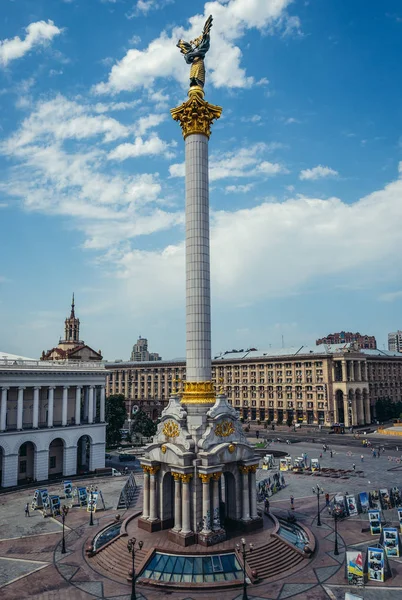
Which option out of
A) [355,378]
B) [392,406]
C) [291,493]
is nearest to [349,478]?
[291,493]

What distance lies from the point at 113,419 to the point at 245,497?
208 feet

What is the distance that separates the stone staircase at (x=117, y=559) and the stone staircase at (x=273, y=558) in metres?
8.06

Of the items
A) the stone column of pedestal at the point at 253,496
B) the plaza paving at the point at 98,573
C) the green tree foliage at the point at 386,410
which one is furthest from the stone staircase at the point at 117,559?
the green tree foliage at the point at 386,410

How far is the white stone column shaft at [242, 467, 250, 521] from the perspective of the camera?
40.8m

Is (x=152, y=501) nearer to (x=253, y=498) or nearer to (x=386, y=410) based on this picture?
(x=253, y=498)

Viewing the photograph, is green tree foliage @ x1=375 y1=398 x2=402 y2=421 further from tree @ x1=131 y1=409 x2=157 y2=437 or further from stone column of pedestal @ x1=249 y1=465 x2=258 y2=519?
stone column of pedestal @ x1=249 y1=465 x2=258 y2=519

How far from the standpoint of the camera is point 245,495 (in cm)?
4106

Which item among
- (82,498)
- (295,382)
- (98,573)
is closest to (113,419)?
(82,498)

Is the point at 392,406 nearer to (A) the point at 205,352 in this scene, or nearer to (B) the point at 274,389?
(B) the point at 274,389

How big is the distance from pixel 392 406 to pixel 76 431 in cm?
10531

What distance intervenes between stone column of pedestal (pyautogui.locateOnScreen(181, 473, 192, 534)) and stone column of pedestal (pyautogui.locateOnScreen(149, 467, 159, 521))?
3.85 meters

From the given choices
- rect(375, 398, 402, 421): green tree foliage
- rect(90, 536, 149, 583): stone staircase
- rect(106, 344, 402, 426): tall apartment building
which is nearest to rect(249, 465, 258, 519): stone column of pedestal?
rect(90, 536, 149, 583): stone staircase

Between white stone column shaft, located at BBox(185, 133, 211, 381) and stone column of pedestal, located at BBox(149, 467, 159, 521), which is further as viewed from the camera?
white stone column shaft, located at BBox(185, 133, 211, 381)

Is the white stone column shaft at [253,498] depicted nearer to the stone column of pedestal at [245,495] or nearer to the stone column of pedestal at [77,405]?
the stone column of pedestal at [245,495]
